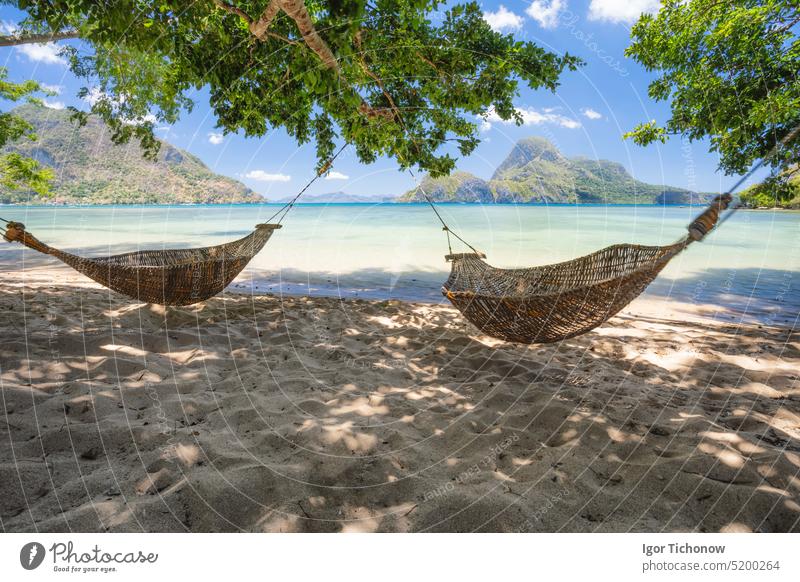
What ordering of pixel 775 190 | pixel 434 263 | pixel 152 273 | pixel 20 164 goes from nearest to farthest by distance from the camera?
pixel 152 273 < pixel 775 190 < pixel 20 164 < pixel 434 263

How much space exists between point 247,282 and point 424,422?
5199mm

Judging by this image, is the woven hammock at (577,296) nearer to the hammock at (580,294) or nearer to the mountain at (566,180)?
the hammock at (580,294)

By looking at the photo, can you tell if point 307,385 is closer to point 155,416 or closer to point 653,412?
point 155,416

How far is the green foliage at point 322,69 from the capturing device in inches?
115

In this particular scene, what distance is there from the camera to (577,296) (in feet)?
7.19

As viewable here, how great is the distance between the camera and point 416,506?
4.67 feet

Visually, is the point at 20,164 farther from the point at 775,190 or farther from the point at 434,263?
the point at 775,190

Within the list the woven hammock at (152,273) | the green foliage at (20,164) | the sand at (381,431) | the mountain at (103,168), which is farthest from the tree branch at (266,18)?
the green foliage at (20,164)

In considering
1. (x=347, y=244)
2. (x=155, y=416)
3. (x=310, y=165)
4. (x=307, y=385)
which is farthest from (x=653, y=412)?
(x=347, y=244)

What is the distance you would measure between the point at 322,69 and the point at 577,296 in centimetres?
244

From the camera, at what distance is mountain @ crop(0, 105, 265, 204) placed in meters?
5.36
